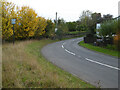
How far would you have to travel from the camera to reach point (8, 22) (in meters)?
18.1

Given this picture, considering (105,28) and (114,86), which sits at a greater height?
(105,28)

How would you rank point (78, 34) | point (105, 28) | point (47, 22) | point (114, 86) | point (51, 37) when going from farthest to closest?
point (78, 34), point (51, 37), point (47, 22), point (105, 28), point (114, 86)

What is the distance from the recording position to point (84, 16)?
231ft

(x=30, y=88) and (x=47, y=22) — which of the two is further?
(x=47, y=22)

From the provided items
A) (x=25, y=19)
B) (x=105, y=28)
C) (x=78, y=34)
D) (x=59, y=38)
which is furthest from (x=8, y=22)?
(x=78, y=34)

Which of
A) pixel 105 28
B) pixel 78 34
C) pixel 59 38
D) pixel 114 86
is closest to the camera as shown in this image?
pixel 114 86

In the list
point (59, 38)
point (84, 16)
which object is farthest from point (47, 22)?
point (84, 16)

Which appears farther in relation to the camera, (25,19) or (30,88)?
(25,19)

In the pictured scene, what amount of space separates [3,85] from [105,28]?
53.2 feet

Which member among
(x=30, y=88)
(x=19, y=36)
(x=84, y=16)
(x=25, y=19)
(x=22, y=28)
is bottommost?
Answer: (x=30, y=88)

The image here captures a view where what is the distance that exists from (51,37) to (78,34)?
23316mm

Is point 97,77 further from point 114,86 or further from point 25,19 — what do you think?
point 25,19

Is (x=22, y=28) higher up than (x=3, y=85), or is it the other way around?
(x=22, y=28)

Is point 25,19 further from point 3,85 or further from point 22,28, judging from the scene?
point 3,85
